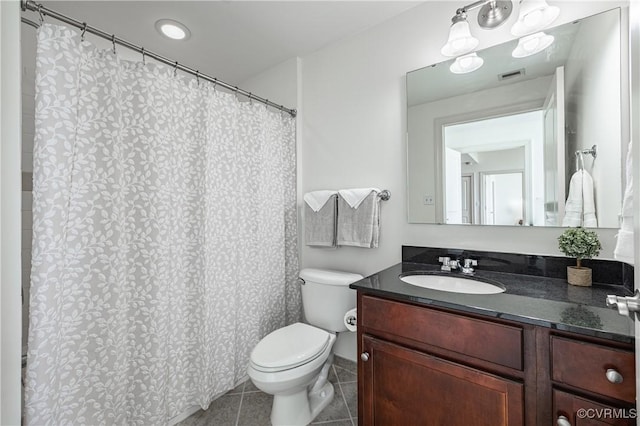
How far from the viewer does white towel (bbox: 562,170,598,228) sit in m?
1.21

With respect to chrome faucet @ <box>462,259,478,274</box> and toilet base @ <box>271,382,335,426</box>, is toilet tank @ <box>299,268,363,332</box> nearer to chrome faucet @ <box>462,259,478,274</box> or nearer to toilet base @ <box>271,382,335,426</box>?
toilet base @ <box>271,382,335,426</box>

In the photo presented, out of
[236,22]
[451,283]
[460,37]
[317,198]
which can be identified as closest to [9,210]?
[317,198]

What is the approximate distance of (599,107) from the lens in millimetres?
1185

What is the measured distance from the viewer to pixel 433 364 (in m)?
1.02

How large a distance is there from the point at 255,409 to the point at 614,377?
1622 mm

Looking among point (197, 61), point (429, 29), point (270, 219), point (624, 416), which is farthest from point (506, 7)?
point (197, 61)

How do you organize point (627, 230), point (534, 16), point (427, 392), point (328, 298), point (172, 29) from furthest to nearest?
point (172, 29) < point (328, 298) < point (534, 16) < point (427, 392) < point (627, 230)

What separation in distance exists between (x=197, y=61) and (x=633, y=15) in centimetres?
251

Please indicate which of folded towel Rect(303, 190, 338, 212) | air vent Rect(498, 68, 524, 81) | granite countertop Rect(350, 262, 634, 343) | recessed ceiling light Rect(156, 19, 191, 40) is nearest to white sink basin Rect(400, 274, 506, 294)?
granite countertop Rect(350, 262, 634, 343)

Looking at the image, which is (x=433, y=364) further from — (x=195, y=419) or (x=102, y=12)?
(x=102, y=12)

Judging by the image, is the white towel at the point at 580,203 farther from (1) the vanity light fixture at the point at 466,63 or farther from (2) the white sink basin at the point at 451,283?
(1) the vanity light fixture at the point at 466,63

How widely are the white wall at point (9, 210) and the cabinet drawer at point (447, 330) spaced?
1268 millimetres

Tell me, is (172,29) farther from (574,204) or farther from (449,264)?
(574,204)

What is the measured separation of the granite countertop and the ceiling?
5.36ft
